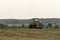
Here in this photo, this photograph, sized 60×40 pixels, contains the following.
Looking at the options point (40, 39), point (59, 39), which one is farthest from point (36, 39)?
point (59, 39)

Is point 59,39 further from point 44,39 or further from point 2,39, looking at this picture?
point 2,39

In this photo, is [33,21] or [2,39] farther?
[33,21]

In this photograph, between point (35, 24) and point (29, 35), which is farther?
point (35, 24)

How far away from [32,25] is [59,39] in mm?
22491

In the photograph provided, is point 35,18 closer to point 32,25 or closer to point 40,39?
point 32,25

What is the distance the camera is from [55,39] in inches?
923

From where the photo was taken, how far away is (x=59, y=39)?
23469 mm

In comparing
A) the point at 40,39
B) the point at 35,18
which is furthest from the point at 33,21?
the point at 40,39

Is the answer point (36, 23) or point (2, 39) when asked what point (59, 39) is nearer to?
point (2, 39)

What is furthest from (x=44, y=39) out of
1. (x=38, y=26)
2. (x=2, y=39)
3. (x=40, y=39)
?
(x=38, y=26)

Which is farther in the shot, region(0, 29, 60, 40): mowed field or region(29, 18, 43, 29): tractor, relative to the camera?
region(29, 18, 43, 29): tractor

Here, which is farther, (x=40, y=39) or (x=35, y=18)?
(x=35, y=18)

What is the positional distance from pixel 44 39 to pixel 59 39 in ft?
4.29

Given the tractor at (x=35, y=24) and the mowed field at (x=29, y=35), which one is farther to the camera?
the tractor at (x=35, y=24)
